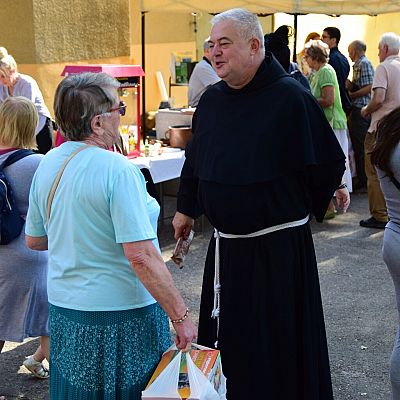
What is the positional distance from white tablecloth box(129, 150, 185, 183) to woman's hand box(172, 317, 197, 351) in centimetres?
368

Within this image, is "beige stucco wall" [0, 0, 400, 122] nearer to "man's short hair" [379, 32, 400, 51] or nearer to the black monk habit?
"man's short hair" [379, 32, 400, 51]

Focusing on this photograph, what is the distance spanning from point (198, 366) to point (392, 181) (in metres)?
1.16

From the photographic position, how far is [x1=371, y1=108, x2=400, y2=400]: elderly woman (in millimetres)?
2732

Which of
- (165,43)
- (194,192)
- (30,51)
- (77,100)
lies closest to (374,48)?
(165,43)

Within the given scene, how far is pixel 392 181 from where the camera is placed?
9.17 feet

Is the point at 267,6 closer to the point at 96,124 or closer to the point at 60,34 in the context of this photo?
the point at 60,34

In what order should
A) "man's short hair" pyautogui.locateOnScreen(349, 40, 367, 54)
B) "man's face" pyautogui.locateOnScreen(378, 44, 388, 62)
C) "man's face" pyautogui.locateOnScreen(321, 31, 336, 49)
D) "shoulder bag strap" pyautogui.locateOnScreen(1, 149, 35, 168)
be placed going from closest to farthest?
"shoulder bag strap" pyautogui.locateOnScreen(1, 149, 35, 168) < "man's face" pyautogui.locateOnScreen(378, 44, 388, 62) < "man's short hair" pyautogui.locateOnScreen(349, 40, 367, 54) < "man's face" pyautogui.locateOnScreen(321, 31, 336, 49)

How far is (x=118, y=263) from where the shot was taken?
2225 millimetres

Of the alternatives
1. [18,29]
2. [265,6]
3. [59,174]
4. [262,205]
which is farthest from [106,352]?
[265,6]

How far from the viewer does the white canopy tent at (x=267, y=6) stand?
7.93 m

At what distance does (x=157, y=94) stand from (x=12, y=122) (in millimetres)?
8280

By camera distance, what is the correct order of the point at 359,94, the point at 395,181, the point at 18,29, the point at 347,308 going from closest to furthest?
the point at 395,181, the point at 347,308, the point at 18,29, the point at 359,94

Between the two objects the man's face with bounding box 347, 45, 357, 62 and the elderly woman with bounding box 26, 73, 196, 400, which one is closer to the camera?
the elderly woman with bounding box 26, 73, 196, 400

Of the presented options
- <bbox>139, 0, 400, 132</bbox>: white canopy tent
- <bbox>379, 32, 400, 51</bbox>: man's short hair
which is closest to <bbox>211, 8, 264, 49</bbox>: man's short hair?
<bbox>379, 32, 400, 51</bbox>: man's short hair
